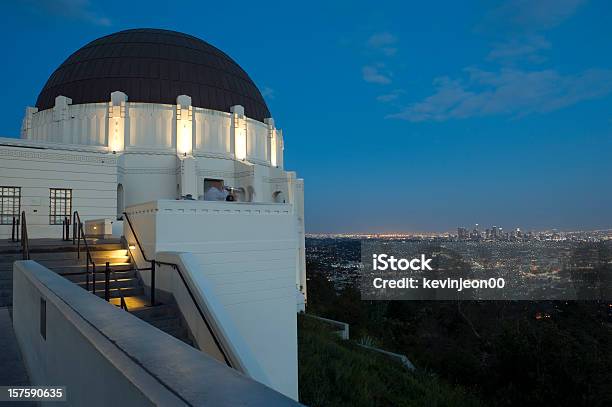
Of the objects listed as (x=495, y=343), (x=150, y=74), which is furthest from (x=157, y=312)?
(x=495, y=343)

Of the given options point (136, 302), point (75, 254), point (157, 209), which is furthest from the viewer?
point (75, 254)

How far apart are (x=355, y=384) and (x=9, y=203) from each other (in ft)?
46.4

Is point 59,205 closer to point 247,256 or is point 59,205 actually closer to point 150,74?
point 150,74

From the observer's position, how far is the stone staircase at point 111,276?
7316 mm

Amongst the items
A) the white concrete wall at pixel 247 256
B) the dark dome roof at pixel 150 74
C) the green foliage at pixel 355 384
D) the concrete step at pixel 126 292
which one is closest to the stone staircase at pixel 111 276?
the concrete step at pixel 126 292

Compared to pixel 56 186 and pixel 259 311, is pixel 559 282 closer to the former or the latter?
pixel 259 311

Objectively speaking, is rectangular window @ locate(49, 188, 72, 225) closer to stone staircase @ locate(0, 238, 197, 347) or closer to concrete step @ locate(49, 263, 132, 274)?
stone staircase @ locate(0, 238, 197, 347)

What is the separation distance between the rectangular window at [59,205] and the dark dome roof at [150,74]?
24.6ft

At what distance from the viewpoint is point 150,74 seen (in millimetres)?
23703

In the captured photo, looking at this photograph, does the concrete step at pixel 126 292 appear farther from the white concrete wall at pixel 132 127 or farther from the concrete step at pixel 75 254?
the white concrete wall at pixel 132 127

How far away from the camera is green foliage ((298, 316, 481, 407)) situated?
40.5ft

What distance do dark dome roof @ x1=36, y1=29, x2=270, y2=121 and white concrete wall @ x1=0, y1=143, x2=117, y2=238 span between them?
20.7ft

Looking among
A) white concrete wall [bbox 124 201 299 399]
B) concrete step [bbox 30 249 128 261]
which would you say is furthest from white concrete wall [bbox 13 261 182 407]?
concrete step [bbox 30 249 128 261]

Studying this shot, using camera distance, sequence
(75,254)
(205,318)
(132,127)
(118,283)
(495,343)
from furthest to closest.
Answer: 1. (495,343)
2. (132,127)
3. (75,254)
4. (118,283)
5. (205,318)
